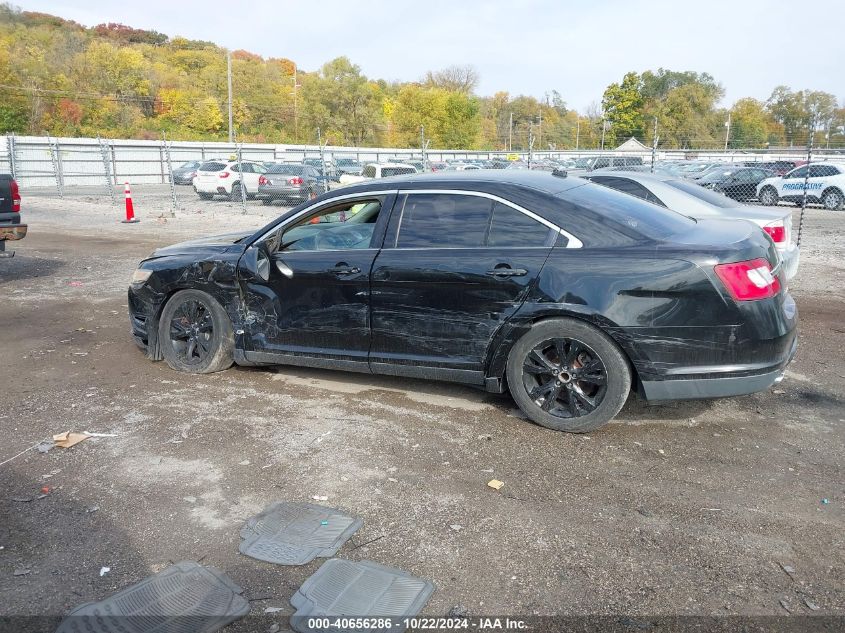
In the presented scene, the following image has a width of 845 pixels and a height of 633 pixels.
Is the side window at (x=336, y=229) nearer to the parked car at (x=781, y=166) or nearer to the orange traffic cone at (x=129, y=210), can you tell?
the orange traffic cone at (x=129, y=210)

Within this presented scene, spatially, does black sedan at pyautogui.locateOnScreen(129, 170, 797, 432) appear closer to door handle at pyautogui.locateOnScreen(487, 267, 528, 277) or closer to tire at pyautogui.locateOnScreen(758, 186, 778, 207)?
door handle at pyautogui.locateOnScreen(487, 267, 528, 277)

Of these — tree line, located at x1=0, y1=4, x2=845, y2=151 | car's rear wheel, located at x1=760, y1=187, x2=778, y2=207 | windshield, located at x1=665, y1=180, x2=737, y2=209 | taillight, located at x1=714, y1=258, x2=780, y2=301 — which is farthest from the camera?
tree line, located at x1=0, y1=4, x2=845, y2=151

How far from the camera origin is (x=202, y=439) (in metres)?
4.72

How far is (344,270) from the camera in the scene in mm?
5234

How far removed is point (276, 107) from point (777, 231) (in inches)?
2917

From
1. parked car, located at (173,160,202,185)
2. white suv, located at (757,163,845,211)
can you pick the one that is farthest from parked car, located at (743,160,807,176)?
parked car, located at (173,160,202,185)

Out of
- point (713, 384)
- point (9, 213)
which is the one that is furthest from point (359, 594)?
point (9, 213)

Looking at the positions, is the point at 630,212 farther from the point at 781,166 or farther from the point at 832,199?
the point at 781,166

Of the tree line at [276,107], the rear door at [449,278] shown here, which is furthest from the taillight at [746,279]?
the tree line at [276,107]

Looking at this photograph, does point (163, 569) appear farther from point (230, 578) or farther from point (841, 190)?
point (841, 190)

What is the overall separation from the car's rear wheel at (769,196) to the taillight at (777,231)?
15456mm

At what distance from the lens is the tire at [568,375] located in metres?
4.52

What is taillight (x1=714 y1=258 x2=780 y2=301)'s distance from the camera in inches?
169

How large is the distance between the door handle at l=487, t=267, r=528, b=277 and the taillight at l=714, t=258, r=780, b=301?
3.82ft
